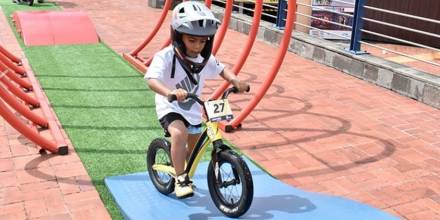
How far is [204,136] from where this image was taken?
3.47 metres

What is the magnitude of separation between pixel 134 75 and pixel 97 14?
6.66m

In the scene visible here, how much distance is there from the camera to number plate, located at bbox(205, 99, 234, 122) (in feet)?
10.6

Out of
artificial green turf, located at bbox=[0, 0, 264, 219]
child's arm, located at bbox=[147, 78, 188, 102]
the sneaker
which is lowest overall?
artificial green turf, located at bbox=[0, 0, 264, 219]

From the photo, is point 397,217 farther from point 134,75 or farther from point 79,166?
point 134,75

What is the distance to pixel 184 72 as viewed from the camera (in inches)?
137

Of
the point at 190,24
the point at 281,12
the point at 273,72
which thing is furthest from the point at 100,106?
the point at 281,12

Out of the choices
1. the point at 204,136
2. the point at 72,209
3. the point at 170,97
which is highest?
the point at 170,97

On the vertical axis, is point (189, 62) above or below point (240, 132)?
above

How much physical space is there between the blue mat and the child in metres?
0.24

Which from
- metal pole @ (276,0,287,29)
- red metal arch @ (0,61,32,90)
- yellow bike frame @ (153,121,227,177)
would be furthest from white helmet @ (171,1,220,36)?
metal pole @ (276,0,287,29)

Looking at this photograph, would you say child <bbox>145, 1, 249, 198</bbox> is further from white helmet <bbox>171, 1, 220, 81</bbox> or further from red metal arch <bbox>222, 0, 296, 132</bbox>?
red metal arch <bbox>222, 0, 296, 132</bbox>

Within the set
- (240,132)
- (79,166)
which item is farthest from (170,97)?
(240,132)

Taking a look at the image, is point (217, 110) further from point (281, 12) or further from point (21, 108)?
point (281, 12)

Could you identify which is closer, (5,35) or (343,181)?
(343,181)
